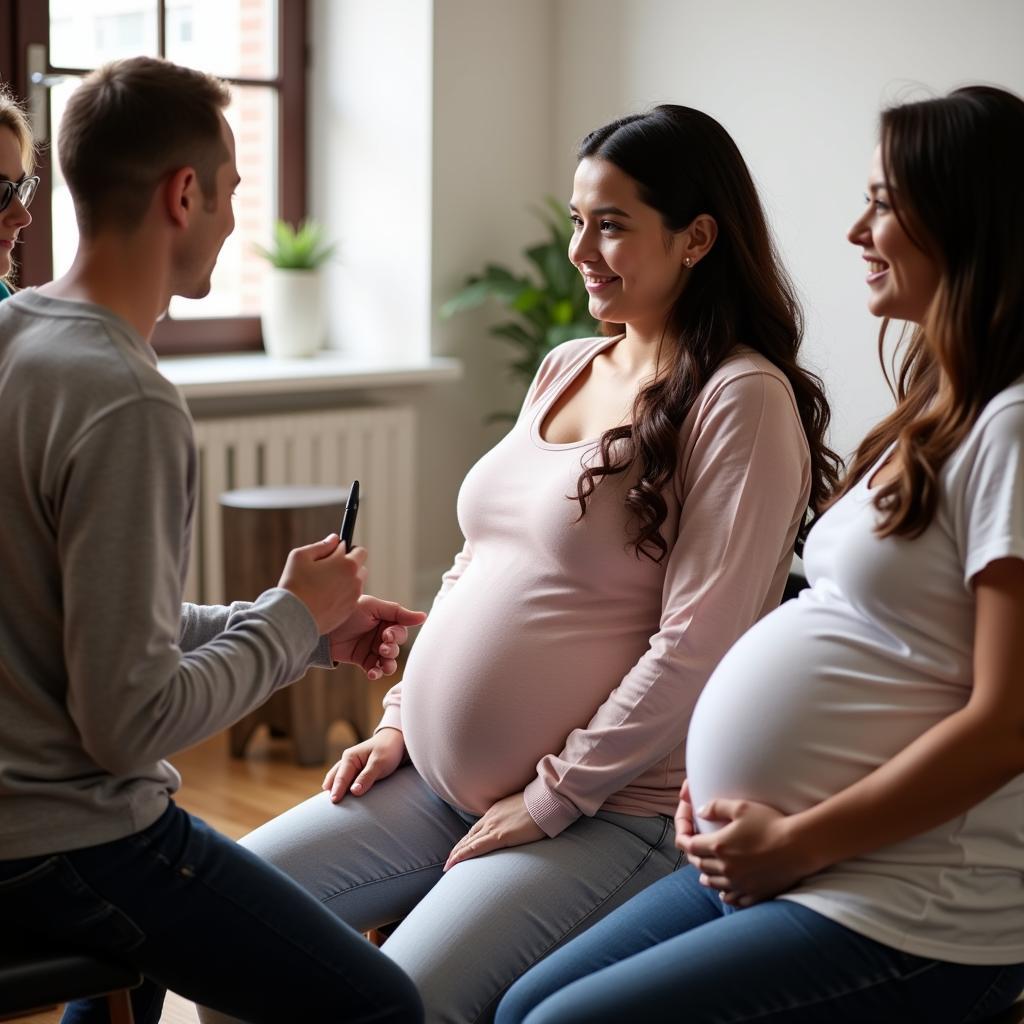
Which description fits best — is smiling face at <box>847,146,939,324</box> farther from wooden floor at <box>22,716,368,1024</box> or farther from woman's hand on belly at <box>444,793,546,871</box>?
wooden floor at <box>22,716,368,1024</box>

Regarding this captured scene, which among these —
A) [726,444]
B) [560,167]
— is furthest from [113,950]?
[560,167]

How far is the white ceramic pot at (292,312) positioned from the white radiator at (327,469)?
29 centimetres

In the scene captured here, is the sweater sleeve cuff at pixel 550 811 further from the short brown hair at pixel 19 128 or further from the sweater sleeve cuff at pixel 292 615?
the short brown hair at pixel 19 128

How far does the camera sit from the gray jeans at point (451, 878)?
1.46 meters

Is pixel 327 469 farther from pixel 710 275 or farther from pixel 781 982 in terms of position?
pixel 781 982

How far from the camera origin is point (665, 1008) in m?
1.25

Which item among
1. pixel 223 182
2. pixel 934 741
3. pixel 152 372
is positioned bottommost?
pixel 934 741

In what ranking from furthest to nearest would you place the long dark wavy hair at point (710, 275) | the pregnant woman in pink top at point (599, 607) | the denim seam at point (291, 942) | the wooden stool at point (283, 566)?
the wooden stool at point (283, 566)
the long dark wavy hair at point (710, 275)
the pregnant woman in pink top at point (599, 607)
the denim seam at point (291, 942)

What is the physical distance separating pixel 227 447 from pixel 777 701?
2.82m

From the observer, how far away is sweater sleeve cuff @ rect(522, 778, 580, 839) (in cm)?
158

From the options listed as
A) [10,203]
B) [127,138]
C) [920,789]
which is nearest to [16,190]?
[10,203]

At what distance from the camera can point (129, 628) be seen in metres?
1.10

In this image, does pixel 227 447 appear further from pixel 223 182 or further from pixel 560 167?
pixel 223 182

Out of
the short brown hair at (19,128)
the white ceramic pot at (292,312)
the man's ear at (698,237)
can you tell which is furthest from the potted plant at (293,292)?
the man's ear at (698,237)
